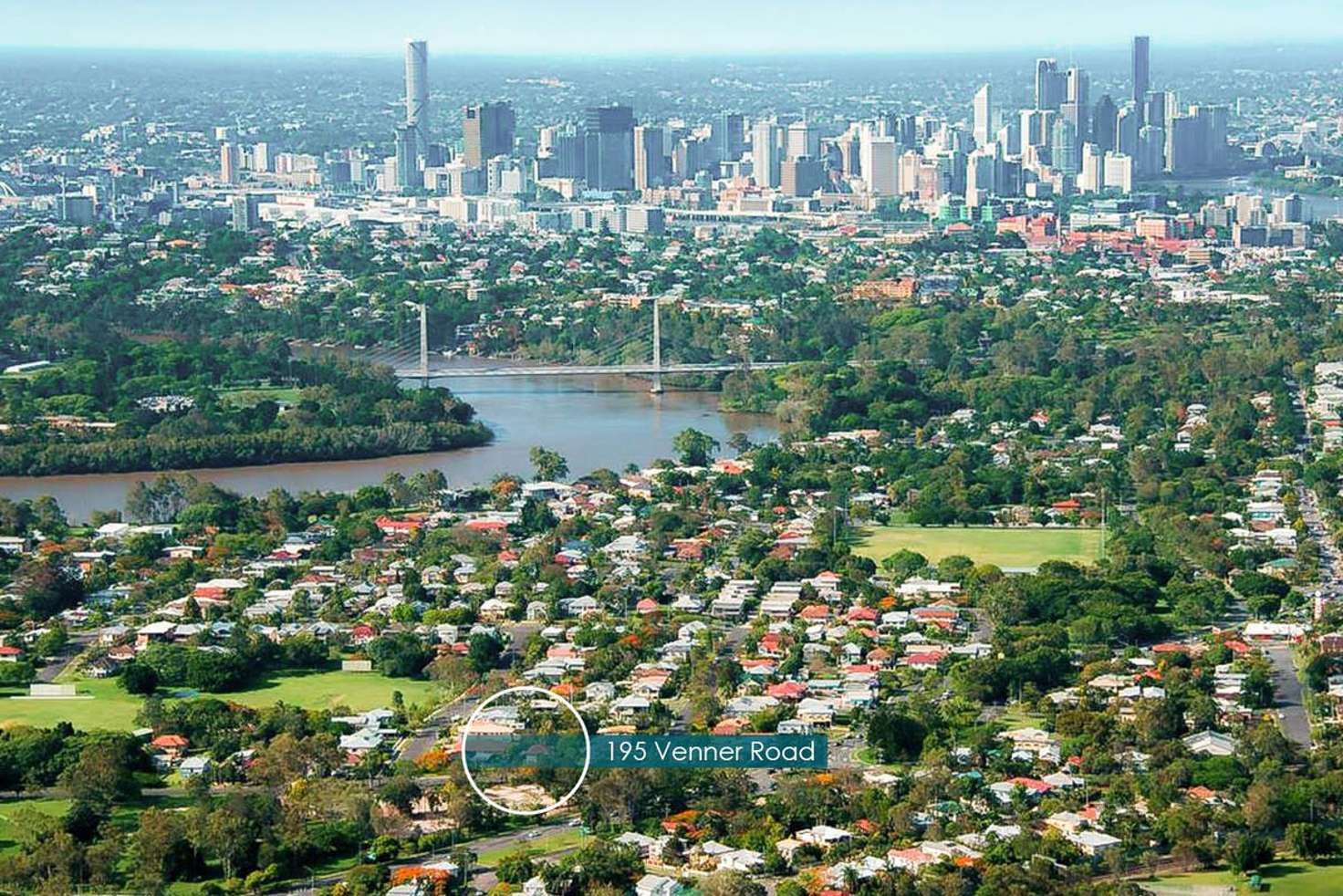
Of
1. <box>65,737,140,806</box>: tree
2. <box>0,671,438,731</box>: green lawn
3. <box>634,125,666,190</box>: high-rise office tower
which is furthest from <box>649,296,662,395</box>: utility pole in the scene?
<box>634,125,666,190</box>: high-rise office tower

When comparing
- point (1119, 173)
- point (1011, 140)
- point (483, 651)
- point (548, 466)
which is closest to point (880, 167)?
point (1119, 173)

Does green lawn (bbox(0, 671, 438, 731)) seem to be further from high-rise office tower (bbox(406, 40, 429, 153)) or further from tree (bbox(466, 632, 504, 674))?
high-rise office tower (bbox(406, 40, 429, 153))

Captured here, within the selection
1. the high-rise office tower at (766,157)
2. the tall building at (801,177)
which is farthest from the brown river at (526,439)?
the high-rise office tower at (766,157)

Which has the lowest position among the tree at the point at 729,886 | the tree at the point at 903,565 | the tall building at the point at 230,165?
the tall building at the point at 230,165

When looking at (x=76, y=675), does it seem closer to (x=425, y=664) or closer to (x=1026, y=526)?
(x=425, y=664)

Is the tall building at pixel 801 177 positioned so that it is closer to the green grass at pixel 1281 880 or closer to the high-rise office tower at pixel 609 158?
the high-rise office tower at pixel 609 158

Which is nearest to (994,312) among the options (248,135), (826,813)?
(826,813)
